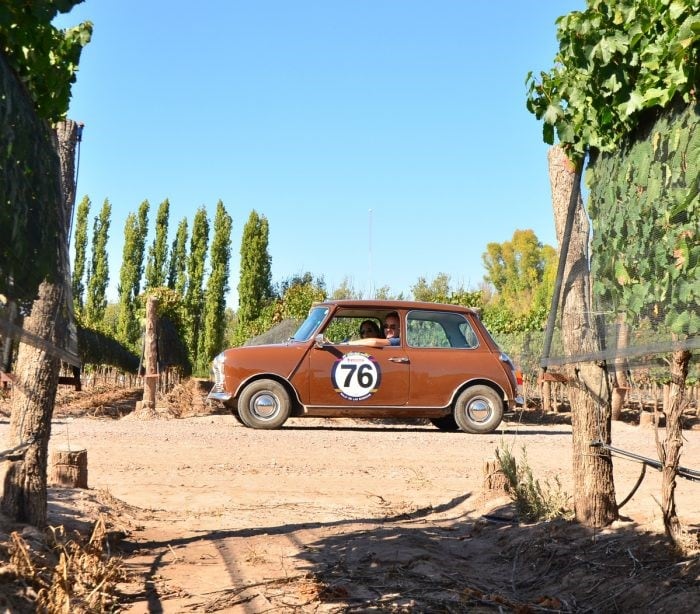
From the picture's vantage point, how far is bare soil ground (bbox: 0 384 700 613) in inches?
190

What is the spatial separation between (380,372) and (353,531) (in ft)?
20.1

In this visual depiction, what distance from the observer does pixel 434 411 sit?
43.2ft

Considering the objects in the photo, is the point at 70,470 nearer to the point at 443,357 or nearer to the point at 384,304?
the point at 384,304

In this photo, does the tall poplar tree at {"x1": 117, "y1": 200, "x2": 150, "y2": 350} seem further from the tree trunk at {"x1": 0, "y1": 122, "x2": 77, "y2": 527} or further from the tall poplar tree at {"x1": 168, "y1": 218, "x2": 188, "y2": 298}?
the tree trunk at {"x1": 0, "y1": 122, "x2": 77, "y2": 527}

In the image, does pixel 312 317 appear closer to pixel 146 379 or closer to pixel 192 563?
pixel 146 379

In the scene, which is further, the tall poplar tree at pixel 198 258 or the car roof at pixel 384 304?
the tall poplar tree at pixel 198 258

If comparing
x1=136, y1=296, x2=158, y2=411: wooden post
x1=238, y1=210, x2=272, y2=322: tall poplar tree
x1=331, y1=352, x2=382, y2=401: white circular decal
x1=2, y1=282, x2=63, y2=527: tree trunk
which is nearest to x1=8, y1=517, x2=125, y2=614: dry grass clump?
x1=2, y1=282, x2=63, y2=527: tree trunk

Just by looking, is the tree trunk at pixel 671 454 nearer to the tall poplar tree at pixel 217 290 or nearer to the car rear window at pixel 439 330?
the car rear window at pixel 439 330

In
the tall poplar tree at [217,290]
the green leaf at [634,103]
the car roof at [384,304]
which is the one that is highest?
the tall poplar tree at [217,290]

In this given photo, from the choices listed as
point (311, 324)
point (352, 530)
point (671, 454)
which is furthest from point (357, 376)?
point (671, 454)

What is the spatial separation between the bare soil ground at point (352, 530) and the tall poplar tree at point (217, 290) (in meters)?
24.1

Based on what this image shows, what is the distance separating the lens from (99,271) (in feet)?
136

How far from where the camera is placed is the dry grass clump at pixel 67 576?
13.9 feet

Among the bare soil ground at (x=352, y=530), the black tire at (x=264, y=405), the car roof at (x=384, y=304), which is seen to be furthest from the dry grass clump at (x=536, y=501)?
the car roof at (x=384, y=304)
